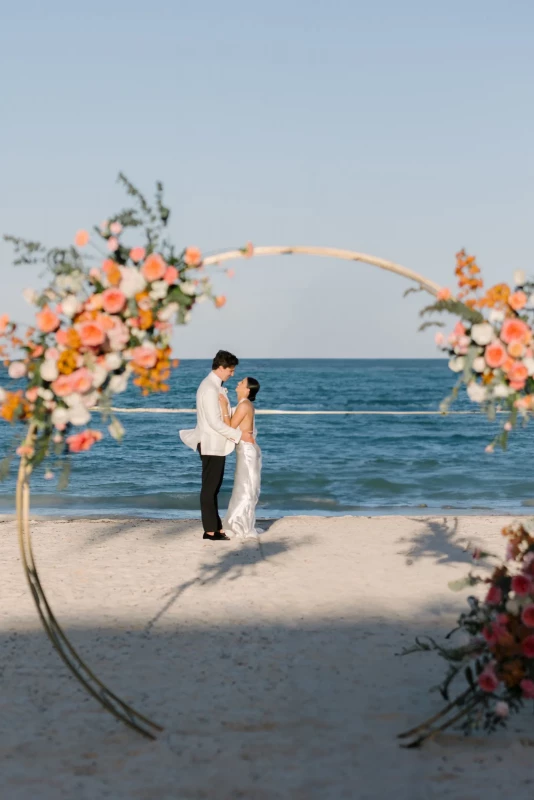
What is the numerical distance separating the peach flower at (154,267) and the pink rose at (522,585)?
6.26 feet

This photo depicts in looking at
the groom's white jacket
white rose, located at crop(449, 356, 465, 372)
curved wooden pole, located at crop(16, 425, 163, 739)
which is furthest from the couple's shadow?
white rose, located at crop(449, 356, 465, 372)

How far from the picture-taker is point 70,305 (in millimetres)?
3766

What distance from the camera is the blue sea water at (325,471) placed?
14078mm

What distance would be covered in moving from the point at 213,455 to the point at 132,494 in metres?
7.25

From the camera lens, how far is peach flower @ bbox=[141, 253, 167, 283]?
3.79 m

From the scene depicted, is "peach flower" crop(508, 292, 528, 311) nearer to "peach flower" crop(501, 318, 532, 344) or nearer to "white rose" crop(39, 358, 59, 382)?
"peach flower" crop(501, 318, 532, 344)

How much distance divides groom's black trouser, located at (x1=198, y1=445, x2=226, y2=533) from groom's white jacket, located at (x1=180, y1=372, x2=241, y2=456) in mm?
100

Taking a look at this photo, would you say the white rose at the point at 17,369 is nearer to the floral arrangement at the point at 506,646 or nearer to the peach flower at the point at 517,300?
the peach flower at the point at 517,300

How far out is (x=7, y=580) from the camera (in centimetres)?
753

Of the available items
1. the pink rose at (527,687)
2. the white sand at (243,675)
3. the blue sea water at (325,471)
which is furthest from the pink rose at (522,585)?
the blue sea water at (325,471)

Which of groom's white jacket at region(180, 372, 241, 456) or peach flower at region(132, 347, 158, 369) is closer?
peach flower at region(132, 347, 158, 369)

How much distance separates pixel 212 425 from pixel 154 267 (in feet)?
16.4

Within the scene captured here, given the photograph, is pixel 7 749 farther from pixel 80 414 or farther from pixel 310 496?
pixel 310 496

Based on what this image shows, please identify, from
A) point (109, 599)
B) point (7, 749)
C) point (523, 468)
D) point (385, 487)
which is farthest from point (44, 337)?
point (523, 468)
